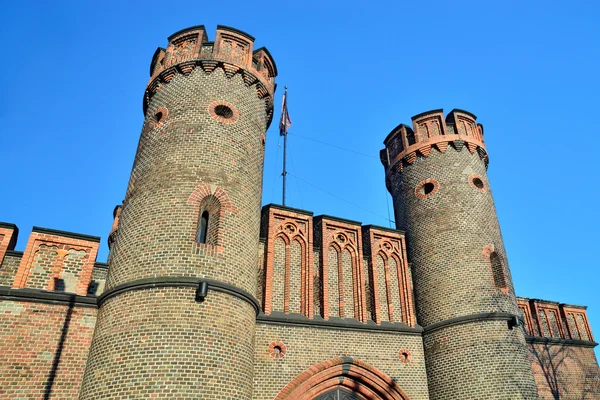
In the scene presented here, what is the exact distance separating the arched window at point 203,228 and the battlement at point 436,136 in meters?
9.37

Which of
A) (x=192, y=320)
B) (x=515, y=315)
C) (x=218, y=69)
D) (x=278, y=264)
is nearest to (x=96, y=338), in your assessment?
(x=192, y=320)

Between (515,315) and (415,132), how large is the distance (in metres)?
7.80

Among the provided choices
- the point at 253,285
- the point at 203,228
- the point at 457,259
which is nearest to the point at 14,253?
the point at 203,228

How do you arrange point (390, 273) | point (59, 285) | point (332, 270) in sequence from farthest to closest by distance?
1. point (390, 273)
2. point (332, 270)
3. point (59, 285)

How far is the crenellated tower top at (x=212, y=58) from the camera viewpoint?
13695 millimetres

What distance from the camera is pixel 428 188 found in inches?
671

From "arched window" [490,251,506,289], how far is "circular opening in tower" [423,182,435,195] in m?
3.13

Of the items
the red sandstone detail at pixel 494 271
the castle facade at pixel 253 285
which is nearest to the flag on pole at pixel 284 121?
the castle facade at pixel 253 285

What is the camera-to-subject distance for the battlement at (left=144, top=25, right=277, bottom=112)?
13689 millimetres

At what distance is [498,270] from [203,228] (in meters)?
10.2

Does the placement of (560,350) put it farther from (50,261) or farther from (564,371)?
(50,261)

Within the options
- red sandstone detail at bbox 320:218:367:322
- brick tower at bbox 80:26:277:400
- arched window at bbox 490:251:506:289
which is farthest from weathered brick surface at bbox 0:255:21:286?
arched window at bbox 490:251:506:289

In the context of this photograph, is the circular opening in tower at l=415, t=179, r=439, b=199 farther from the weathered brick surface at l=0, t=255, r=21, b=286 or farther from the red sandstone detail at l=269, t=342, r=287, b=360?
the weathered brick surface at l=0, t=255, r=21, b=286

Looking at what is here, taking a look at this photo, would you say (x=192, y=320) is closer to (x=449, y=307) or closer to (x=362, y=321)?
(x=362, y=321)
